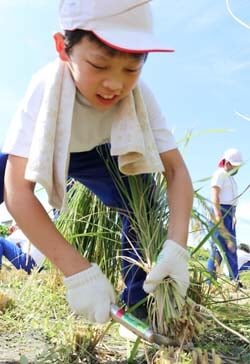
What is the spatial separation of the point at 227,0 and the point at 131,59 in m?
0.34

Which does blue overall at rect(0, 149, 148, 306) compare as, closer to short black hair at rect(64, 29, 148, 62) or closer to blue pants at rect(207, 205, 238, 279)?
blue pants at rect(207, 205, 238, 279)

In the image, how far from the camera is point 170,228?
4.61 feet

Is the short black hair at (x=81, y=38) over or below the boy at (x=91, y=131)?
over

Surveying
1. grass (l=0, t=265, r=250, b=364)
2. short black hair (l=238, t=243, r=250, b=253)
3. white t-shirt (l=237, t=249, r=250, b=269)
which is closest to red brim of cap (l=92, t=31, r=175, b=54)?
grass (l=0, t=265, r=250, b=364)

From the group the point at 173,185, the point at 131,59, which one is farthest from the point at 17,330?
the point at 131,59

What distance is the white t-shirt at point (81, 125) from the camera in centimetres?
130

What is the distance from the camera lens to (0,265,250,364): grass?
125cm

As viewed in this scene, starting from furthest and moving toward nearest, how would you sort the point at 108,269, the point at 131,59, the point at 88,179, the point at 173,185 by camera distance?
the point at 108,269
the point at 88,179
the point at 173,185
the point at 131,59

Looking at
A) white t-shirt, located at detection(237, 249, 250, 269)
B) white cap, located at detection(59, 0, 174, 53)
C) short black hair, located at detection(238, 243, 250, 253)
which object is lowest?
white t-shirt, located at detection(237, 249, 250, 269)

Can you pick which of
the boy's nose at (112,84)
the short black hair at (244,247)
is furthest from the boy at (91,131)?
the short black hair at (244,247)

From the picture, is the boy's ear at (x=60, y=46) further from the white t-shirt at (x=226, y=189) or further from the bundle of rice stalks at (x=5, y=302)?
the white t-shirt at (x=226, y=189)

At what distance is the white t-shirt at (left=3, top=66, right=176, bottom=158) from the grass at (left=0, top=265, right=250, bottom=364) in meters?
0.51

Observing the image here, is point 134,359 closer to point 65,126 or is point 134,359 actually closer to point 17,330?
point 17,330

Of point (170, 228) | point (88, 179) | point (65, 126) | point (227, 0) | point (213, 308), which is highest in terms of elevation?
point (227, 0)
